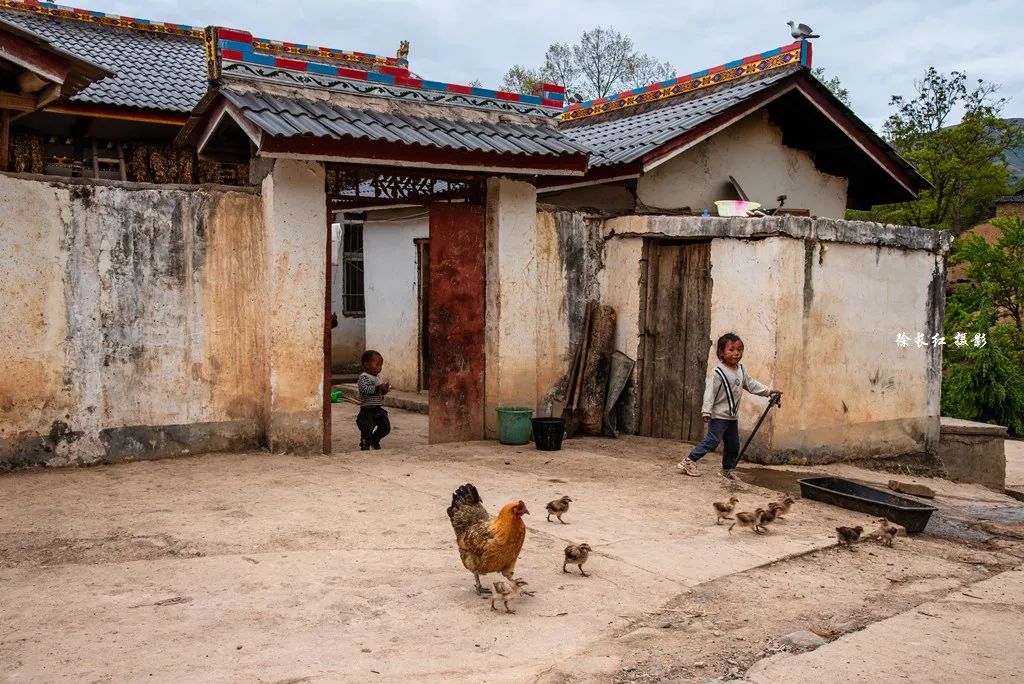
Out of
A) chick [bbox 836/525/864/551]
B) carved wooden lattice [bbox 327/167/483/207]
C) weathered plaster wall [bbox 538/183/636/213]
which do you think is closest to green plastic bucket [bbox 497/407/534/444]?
carved wooden lattice [bbox 327/167/483/207]

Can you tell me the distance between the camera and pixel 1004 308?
65.1 ft

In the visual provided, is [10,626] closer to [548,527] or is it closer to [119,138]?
[548,527]

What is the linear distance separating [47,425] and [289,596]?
3968mm

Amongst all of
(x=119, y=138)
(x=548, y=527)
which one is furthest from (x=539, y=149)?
(x=119, y=138)

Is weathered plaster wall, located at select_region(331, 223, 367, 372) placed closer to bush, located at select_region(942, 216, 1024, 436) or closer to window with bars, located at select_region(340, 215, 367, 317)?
window with bars, located at select_region(340, 215, 367, 317)

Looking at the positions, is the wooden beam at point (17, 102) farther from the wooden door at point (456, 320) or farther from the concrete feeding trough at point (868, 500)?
the concrete feeding trough at point (868, 500)

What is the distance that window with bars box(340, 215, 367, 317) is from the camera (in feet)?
58.2

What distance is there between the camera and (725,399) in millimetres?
8234

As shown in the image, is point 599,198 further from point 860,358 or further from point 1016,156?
point 1016,156

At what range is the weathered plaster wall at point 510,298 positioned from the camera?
31.1ft

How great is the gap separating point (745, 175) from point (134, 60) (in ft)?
33.1

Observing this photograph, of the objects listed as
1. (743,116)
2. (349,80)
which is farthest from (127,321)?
(743,116)

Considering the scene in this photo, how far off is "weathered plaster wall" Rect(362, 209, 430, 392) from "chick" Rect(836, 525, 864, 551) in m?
8.83

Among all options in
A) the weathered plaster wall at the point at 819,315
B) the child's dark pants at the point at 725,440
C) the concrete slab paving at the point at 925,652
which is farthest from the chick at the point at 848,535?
the weathered plaster wall at the point at 819,315
